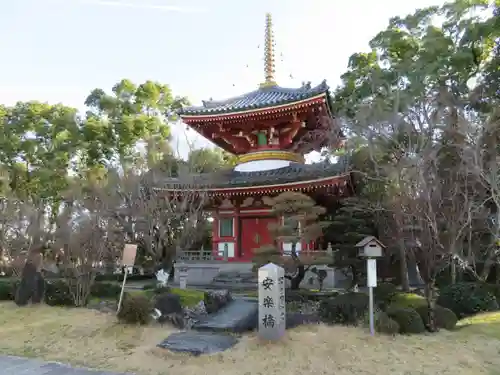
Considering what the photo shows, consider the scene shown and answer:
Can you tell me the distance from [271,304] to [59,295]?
8.49 metres

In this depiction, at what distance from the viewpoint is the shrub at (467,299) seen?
1219 cm

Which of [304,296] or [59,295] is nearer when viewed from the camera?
[304,296]

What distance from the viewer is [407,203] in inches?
484

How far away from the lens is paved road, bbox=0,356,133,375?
7676 mm

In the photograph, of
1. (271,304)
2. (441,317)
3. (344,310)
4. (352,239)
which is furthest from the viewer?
(352,239)

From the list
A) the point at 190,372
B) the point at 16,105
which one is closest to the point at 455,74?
the point at 190,372

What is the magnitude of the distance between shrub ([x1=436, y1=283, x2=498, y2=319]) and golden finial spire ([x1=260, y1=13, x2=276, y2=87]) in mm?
16227

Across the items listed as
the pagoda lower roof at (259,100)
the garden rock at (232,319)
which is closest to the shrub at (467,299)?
the garden rock at (232,319)

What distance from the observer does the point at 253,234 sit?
69.2 ft

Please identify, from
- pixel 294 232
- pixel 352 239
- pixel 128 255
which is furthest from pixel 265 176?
pixel 128 255

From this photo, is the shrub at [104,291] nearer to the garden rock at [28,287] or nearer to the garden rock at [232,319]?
the garden rock at [28,287]

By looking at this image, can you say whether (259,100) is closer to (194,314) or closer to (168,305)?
(194,314)

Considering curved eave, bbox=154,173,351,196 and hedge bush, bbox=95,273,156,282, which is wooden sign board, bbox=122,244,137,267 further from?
hedge bush, bbox=95,273,156,282

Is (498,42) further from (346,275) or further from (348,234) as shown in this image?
(346,275)
